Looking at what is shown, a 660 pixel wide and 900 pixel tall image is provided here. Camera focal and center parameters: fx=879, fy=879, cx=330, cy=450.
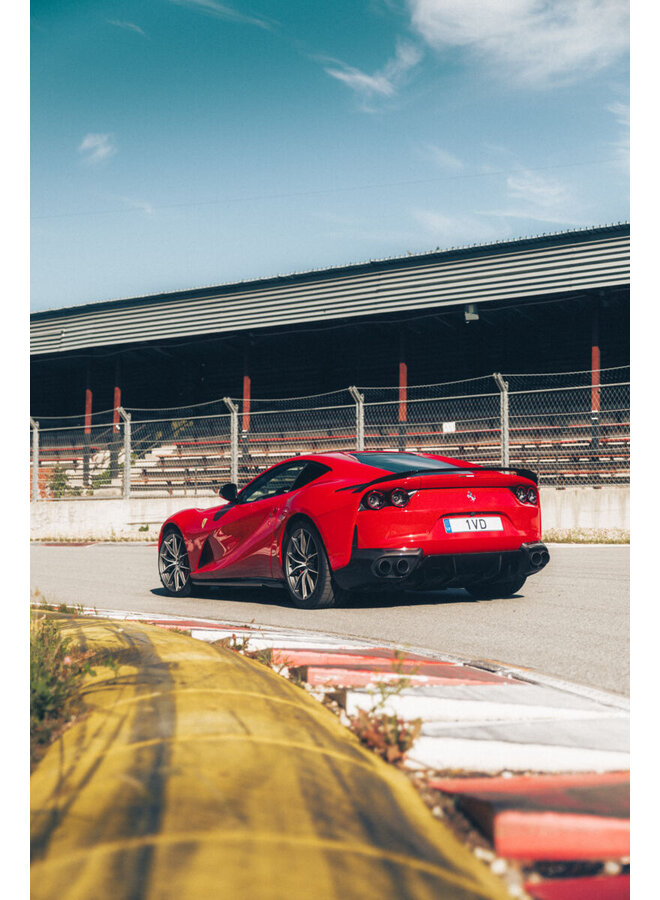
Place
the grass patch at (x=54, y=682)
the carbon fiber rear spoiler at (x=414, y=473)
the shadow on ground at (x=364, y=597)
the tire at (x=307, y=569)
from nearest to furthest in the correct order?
the grass patch at (x=54, y=682) < the carbon fiber rear spoiler at (x=414, y=473) < the tire at (x=307, y=569) < the shadow on ground at (x=364, y=597)

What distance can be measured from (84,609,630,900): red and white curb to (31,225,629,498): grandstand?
10768 mm

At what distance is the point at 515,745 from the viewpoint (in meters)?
2.97

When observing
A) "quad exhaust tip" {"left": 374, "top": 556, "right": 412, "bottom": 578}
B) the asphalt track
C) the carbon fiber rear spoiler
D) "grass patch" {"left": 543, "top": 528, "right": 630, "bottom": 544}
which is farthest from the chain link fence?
"quad exhaust tip" {"left": 374, "top": 556, "right": 412, "bottom": 578}

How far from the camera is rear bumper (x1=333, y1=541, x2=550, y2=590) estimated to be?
6.31 m

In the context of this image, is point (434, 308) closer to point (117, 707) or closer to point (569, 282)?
point (569, 282)

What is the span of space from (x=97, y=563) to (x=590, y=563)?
6670mm

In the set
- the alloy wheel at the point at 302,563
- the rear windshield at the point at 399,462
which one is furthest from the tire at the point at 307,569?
the rear windshield at the point at 399,462

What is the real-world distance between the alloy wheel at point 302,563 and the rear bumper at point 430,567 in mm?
314

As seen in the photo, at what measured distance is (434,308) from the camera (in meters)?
21.2

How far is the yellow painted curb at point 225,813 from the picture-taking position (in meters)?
1.86

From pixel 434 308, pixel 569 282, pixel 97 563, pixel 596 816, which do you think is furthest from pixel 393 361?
pixel 596 816

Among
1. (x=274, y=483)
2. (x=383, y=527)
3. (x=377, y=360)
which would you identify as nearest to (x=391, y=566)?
(x=383, y=527)

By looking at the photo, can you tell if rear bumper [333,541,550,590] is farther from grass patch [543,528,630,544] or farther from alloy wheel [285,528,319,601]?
grass patch [543,528,630,544]

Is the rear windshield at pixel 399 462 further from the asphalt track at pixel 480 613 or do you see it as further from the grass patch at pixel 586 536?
the grass patch at pixel 586 536
